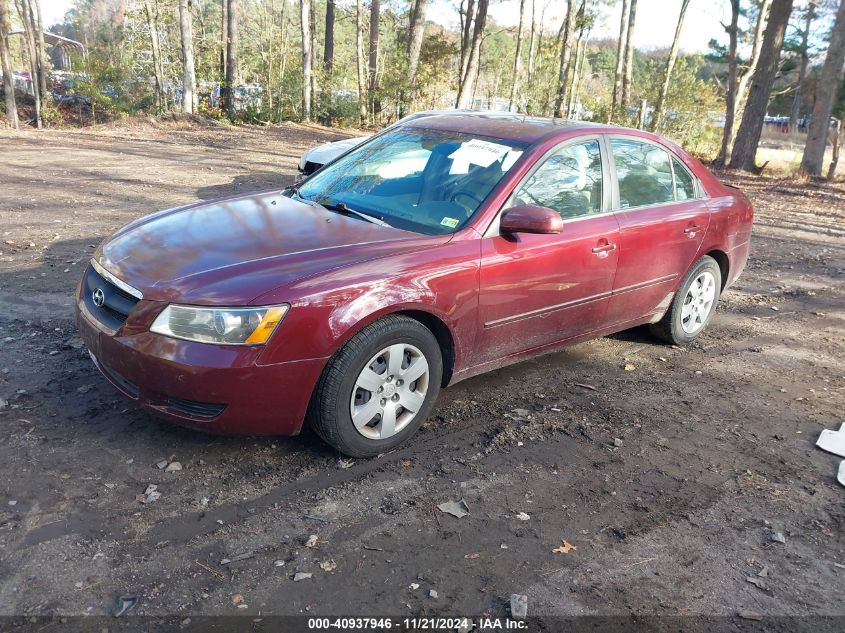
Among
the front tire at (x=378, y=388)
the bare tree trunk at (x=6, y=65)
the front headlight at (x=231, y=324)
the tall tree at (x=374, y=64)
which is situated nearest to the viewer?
the front headlight at (x=231, y=324)

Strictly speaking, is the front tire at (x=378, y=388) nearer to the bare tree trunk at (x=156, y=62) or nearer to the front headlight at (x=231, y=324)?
the front headlight at (x=231, y=324)

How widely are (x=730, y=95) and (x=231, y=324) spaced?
74.5ft

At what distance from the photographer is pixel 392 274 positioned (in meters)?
3.43

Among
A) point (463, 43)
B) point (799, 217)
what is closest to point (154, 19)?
Result: point (463, 43)

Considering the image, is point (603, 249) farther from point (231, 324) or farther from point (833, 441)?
point (231, 324)

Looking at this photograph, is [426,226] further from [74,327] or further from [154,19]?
[154,19]

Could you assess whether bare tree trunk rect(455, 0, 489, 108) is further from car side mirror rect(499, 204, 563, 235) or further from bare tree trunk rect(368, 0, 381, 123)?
car side mirror rect(499, 204, 563, 235)

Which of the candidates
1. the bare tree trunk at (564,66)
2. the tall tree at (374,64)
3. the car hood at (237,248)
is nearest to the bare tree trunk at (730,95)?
the bare tree trunk at (564,66)

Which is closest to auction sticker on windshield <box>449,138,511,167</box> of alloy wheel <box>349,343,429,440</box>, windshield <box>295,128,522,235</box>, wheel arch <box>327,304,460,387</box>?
windshield <box>295,128,522,235</box>

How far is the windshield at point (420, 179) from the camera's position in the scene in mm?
3971

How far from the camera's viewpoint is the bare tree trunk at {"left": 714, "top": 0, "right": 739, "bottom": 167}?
19.5 metres

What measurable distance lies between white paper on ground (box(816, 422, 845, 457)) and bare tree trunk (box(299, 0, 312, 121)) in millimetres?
20984

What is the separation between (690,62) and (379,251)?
2917cm

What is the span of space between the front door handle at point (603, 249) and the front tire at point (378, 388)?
1352 millimetres
